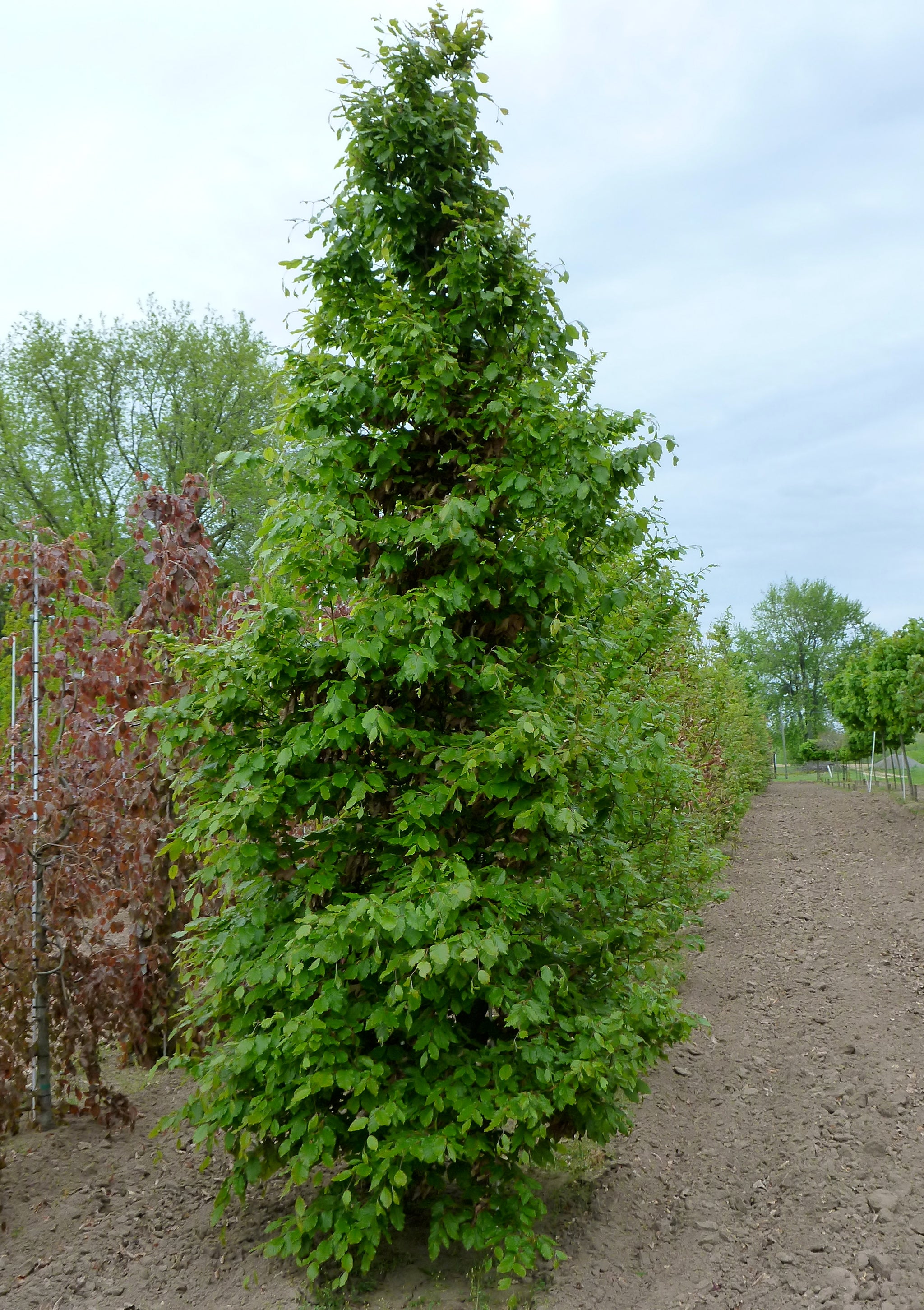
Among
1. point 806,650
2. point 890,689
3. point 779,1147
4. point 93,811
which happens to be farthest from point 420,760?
point 806,650

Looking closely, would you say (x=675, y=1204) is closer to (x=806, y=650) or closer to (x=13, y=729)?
(x=13, y=729)

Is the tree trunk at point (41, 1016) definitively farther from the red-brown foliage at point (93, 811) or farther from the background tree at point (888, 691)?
the background tree at point (888, 691)

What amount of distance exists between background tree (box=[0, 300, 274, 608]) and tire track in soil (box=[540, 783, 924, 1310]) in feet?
52.7

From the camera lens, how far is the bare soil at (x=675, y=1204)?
3.58m

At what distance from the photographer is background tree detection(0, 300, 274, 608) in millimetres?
21531

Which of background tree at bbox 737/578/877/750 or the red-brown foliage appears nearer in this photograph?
the red-brown foliage

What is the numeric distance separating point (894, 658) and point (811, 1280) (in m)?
18.8

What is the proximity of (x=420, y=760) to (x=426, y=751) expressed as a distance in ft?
0.65

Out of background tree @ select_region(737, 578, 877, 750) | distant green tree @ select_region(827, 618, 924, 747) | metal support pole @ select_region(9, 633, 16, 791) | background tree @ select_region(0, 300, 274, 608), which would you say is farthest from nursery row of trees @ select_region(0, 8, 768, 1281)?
background tree @ select_region(737, 578, 877, 750)

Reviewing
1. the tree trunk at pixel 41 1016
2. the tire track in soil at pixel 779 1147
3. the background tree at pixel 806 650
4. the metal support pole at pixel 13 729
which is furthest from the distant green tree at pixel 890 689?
the background tree at pixel 806 650

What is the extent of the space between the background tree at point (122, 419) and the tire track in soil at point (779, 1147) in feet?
52.7

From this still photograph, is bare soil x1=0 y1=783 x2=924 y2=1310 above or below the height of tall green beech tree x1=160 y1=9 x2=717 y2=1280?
below

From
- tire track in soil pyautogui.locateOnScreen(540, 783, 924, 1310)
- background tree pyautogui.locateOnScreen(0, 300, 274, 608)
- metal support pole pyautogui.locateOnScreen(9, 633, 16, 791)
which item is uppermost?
background tree pyautogui.locateOnScreen(0, 300, 274, 608)

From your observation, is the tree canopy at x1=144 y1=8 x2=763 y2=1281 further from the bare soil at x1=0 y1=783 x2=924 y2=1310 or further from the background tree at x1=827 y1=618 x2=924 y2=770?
the background tree at x1=827 y1=618 x2=924 y2=770
